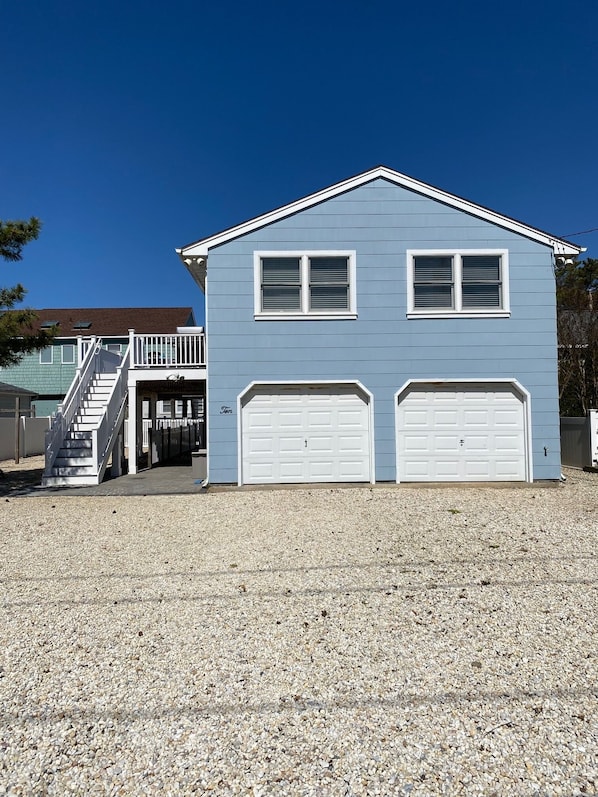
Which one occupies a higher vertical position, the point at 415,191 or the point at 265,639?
the point at 415,191

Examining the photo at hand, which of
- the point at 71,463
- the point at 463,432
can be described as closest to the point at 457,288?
the point at 463,432

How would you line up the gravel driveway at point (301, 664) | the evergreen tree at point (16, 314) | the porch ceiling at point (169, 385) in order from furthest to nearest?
1. the porch ceiling at point (169, 385)
2. the evergreen tree at point (16, 314)
3. the gravel driveway at point (301, 664)

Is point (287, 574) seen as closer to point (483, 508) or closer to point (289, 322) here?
point (483, 508)

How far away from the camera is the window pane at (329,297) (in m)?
10.3

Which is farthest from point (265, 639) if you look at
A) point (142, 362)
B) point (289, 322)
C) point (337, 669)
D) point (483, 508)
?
point (142, 362)

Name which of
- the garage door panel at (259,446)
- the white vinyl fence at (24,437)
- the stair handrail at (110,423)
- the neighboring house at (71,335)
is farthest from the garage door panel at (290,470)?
the neighboring house at (71,335)

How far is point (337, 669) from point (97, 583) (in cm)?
272

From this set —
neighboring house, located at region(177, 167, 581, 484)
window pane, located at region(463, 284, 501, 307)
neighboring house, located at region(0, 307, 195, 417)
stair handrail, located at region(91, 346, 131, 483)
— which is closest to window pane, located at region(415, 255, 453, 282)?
neighboring house, located at region(177, 167, 581, 484)

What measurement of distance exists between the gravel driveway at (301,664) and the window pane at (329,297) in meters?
A: 5.41

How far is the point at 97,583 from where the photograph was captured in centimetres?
470

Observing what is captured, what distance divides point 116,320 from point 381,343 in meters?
23.4

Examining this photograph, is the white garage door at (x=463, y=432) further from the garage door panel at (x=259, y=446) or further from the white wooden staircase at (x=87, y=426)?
the white wooden staircase at (x=87, y=426)

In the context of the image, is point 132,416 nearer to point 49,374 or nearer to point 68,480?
point 68,480

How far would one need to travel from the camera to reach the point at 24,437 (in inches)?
760
